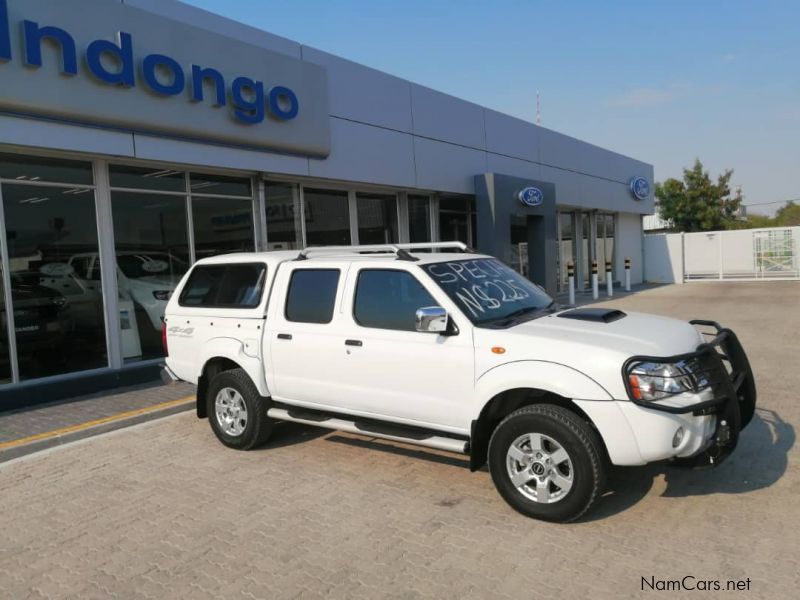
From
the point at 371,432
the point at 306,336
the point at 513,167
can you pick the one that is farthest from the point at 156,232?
the point at 513,167

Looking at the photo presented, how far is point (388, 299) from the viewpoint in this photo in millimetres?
5121

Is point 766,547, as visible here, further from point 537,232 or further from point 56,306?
point 537,232

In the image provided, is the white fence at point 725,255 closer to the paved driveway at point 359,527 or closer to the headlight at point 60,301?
the paved driveway at point 359,527

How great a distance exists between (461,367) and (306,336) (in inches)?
62.5

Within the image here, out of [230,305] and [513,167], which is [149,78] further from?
[513,167]

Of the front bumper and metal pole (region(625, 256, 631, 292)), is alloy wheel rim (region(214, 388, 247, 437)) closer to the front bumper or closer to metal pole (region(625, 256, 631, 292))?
the front bumper

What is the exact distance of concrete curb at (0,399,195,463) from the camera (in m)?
6.13

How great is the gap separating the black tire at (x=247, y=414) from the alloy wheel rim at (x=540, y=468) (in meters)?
2.58

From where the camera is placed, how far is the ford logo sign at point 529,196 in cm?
1730

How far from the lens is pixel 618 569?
351 centimetres

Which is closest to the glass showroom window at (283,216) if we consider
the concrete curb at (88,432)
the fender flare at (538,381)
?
the concrete curb at (88,432)

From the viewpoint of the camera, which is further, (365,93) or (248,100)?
(365,93)

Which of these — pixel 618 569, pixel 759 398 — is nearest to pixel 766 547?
pixel 618 569

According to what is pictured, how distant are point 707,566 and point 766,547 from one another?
0.47 metres
